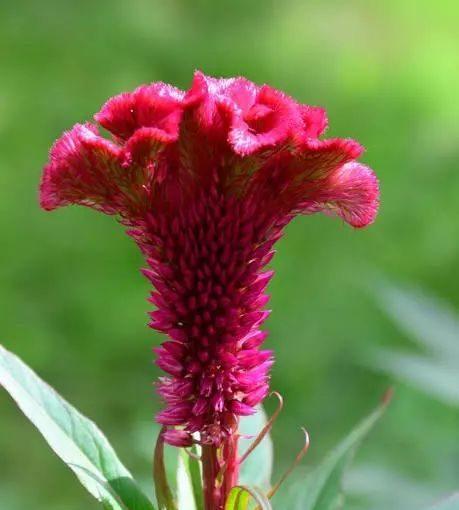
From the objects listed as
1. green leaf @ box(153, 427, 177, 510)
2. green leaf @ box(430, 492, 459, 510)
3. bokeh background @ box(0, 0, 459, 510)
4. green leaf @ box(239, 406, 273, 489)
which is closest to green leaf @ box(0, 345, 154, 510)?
green leaf @ box(153, 427, 177, 510)

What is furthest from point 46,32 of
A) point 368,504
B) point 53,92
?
point 368,504

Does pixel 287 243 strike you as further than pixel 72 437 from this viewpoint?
Yes

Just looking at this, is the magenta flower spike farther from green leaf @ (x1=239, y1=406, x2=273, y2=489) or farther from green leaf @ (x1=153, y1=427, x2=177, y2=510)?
green leaf @ (x1=239, y1=406, x2=273, y2=489)

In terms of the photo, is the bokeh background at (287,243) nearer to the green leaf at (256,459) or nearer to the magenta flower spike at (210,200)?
the green leaf at (256,459)

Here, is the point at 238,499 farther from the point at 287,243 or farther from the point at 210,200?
the point at 287,243

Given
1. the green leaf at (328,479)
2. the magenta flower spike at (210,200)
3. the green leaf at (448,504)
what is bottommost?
the green leaf at (328,479)

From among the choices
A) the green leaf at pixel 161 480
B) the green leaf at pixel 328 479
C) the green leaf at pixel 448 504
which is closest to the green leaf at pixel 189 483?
the green leaf at pixel 161 480

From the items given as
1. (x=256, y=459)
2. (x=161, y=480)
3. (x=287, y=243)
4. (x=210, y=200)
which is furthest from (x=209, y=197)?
(x=287, y=243)
